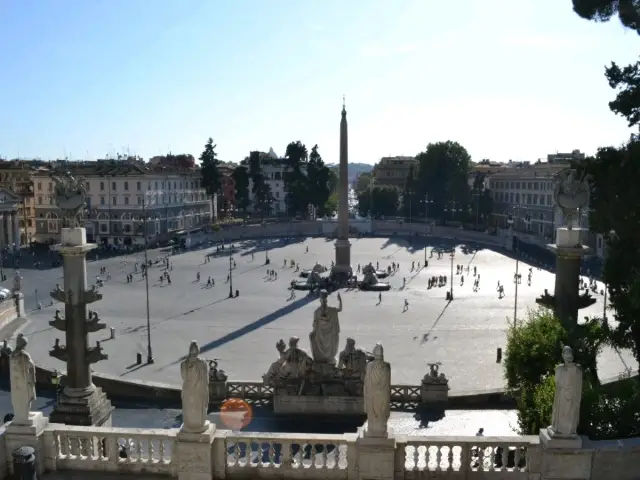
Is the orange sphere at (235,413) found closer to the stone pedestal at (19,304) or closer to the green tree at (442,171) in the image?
the stone pedestal at (19,304)

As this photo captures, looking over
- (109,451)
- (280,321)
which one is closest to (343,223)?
(280,321)

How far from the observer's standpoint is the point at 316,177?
86.6m

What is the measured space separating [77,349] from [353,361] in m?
7.40

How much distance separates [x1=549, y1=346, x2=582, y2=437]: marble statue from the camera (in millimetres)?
7586

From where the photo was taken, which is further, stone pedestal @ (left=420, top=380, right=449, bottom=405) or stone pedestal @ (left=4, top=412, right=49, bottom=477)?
stone pedestal @ (left=420, top=380, right=449, bottom=405)

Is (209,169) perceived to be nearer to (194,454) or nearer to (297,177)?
(297,177)

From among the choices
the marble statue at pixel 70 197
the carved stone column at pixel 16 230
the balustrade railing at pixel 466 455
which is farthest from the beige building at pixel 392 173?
the balustrade railing at pixel 466 455

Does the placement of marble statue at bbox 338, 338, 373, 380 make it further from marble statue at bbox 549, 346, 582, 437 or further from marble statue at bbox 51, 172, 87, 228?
marble statue at bbox 549, 346, 582, 437

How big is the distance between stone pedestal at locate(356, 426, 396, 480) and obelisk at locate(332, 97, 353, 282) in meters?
39.8

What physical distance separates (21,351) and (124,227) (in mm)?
69778

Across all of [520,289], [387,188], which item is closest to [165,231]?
[387,188]

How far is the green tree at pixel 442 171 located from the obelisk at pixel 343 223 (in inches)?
1349

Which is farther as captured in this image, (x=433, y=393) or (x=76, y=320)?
(x=433, y=393)

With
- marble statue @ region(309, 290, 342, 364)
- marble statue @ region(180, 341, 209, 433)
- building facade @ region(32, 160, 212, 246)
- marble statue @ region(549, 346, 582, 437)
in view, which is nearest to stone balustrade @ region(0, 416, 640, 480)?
marble statue @ region(549, 346, 582, 437)
